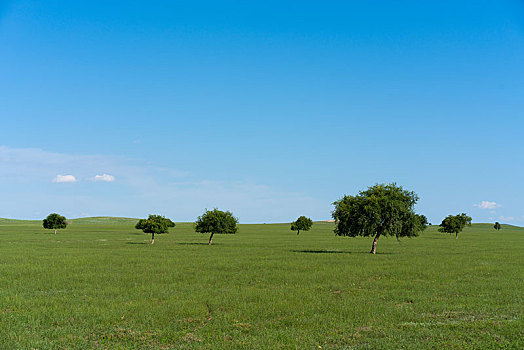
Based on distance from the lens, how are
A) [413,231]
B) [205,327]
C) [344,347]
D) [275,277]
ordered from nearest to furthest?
1. [344,347]
2. [205,327]
3. [275,277]
4. [413,231]

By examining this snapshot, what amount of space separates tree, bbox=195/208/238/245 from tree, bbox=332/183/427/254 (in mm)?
23208

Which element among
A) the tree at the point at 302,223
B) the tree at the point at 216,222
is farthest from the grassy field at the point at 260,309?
the tree at the point at 302,223

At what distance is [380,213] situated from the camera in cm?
5300

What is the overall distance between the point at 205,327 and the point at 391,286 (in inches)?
606

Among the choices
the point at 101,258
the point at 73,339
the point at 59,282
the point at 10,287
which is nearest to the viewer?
the point at 73,339

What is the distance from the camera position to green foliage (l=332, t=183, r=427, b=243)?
5281cm

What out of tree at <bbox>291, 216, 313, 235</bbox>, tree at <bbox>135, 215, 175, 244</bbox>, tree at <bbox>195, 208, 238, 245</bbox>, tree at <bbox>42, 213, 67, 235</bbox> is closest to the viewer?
tree at <bbox>195, 208, 238, 245</bbox>

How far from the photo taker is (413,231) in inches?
2132

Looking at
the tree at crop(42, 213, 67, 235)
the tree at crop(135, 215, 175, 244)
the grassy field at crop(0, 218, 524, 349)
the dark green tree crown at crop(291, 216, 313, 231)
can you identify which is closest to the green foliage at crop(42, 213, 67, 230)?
the tree at crop(42, 213, 67, 235)

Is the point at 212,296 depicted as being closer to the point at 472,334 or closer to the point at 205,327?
the point at 205,327

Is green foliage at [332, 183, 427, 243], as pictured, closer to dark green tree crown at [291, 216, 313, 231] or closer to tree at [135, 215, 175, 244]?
tree at [135, 215, 175, 244]

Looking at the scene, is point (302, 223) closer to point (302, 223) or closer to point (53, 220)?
point (302, 223)

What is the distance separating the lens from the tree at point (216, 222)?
71250mm

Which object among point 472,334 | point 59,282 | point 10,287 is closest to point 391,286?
point 472,334
